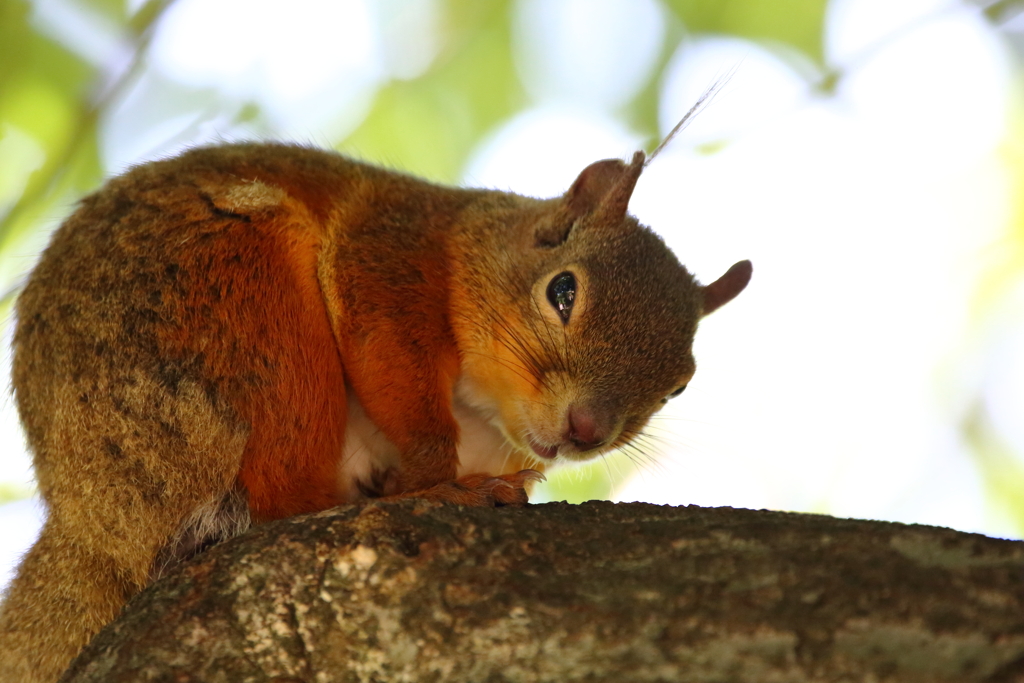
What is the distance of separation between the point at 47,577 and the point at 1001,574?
2.34 meters

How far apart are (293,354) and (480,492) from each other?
0.64 m

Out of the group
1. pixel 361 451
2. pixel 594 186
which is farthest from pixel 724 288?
pixel 361 451

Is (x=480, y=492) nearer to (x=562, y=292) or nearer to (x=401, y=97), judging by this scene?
(x=562, y=292)

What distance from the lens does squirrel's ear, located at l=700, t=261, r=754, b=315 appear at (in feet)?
12.1

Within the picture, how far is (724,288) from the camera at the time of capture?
3.72 m

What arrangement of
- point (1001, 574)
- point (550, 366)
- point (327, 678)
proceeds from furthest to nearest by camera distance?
point (550, 366) → point (327, 678) → point (1001, 574)

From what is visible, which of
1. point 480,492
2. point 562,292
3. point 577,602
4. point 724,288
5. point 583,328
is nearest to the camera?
point 577,602

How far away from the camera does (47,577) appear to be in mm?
2561

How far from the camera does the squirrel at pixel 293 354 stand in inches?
98.0

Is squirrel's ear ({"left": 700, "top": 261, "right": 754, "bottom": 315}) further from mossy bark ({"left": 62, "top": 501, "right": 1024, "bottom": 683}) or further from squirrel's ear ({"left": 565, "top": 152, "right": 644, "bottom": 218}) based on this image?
mossy bark ({"left": 62, "top": 501, "right": 1024, "bottom": 683})

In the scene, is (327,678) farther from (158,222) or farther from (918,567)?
(158,222)

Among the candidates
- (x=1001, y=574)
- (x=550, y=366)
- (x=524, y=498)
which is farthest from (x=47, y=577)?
(x=1001, y=574)

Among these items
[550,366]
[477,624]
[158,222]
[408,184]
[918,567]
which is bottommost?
[477,624]

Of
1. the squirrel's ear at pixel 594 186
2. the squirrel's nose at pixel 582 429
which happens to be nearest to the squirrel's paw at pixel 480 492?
the squirrel's nose at pixel 582 429
